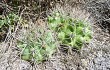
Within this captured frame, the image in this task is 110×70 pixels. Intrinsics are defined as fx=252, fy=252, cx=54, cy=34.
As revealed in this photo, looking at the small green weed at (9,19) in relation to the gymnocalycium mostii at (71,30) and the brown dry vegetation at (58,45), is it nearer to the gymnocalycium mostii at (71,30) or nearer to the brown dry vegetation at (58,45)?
the brown dry vegetation at (58,45)

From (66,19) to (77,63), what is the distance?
54 centimetres

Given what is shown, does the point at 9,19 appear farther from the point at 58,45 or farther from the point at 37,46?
the point at 58,45

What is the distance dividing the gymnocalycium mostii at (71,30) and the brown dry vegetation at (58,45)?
8 centimetres

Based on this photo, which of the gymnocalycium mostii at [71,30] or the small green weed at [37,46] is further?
the gymnocalycium mostii at [71,30]

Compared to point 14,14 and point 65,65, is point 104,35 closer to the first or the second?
point 65,65

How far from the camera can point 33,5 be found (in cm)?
312

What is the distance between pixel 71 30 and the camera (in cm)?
290

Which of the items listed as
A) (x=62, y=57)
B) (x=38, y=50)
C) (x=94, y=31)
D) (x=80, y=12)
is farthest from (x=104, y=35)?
(x=38, y=50)

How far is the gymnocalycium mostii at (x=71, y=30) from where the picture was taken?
286 cm

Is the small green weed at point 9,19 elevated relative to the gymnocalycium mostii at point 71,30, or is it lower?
elevated

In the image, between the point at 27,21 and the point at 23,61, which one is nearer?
the point at 23,61

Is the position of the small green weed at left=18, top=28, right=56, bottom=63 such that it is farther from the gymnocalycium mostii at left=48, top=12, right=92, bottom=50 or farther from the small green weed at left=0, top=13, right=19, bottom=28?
the small green weed at left=0, top=13, right=19, bottom=28

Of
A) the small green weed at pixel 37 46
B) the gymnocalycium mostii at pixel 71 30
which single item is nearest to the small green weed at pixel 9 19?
the small green weed at pixel 37 46

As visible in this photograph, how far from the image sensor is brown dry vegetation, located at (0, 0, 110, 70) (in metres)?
2.77
